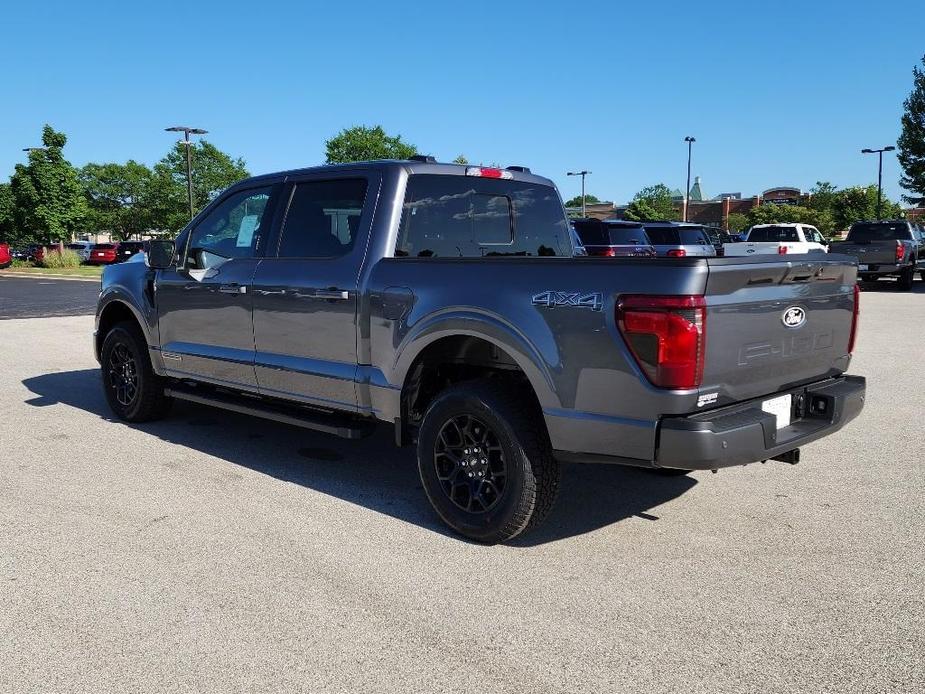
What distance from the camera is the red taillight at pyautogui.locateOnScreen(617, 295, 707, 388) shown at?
3279mm

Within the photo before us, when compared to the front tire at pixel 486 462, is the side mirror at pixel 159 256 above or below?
above

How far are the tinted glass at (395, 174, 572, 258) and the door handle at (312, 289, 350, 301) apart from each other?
0.39 metres

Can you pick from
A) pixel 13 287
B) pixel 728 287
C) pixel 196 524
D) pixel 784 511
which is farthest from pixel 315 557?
pixel 13 287

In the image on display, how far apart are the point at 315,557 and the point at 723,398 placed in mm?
2029

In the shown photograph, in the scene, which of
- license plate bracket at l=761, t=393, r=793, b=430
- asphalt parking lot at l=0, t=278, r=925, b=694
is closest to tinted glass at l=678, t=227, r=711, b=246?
asphalt parking lot at l=0, t=278, r=925, b=694

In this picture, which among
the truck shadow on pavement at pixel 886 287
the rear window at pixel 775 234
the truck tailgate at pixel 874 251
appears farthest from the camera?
the rear window at pixel 775 234

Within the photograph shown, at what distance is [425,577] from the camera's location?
362cm

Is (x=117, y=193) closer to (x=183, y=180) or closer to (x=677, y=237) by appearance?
(x=183, y=180)

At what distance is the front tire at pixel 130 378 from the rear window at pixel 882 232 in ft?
68.1

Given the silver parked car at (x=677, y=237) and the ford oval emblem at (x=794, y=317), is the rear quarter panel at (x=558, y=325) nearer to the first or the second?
the ford oval emblem at (x=794, y=317)

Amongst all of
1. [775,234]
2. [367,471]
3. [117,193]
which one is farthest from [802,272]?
[117,193]

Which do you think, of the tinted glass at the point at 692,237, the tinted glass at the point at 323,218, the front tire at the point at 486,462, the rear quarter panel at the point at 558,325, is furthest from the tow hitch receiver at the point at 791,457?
the tinted glass at the point at 692,237

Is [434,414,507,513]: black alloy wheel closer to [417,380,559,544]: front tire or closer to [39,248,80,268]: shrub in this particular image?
[417,380,559,544]: front tire

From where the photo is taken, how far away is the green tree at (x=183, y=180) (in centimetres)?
6850
